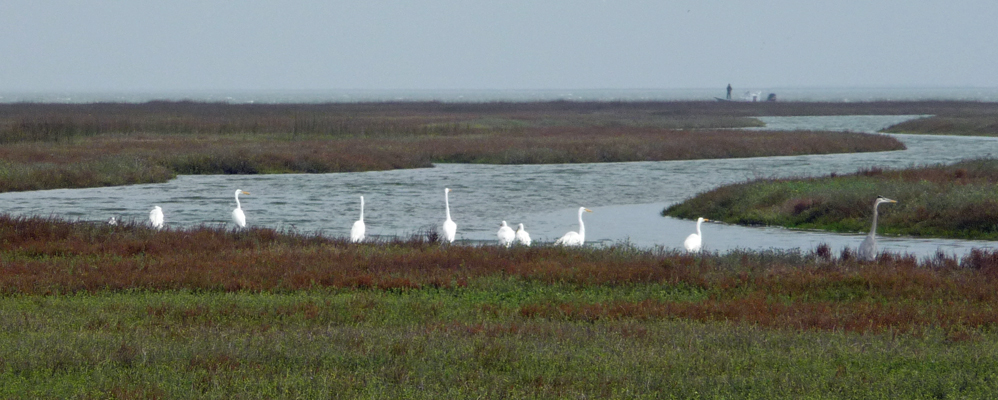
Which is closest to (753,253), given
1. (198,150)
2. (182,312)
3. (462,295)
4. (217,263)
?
(462,295)

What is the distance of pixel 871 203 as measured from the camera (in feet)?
78.9

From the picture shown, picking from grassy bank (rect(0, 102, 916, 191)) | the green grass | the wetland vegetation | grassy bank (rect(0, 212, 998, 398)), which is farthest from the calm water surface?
the green grass

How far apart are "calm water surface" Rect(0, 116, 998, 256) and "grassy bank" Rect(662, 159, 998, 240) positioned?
3.02ft

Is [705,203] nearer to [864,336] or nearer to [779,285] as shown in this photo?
[779,285]

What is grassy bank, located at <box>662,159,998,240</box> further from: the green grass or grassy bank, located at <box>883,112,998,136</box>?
grassy bank, located at <box>883,112,998,136</box>

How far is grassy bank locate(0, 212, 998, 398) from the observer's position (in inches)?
284

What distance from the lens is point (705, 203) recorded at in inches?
1071

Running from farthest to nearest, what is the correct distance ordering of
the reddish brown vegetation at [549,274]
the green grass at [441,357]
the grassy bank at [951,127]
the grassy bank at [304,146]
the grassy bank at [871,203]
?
the grassy bank at [951,127] < the grassy bank at [304,146] < the grassy bank at [871,203] < the reddish brown vegetation at [549,274] < the green grass at [441,357]

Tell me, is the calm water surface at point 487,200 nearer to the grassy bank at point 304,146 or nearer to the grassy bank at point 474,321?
the grassy bank at point 304,146

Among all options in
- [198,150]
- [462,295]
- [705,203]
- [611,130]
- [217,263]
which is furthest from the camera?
[611,130]

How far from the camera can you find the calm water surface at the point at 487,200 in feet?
75.1

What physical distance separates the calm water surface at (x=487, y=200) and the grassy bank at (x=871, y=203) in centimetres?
92

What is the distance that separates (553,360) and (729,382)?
1.39 m

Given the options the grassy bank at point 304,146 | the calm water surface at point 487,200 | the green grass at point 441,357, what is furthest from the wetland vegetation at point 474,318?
the grassy bank at point 304,146
